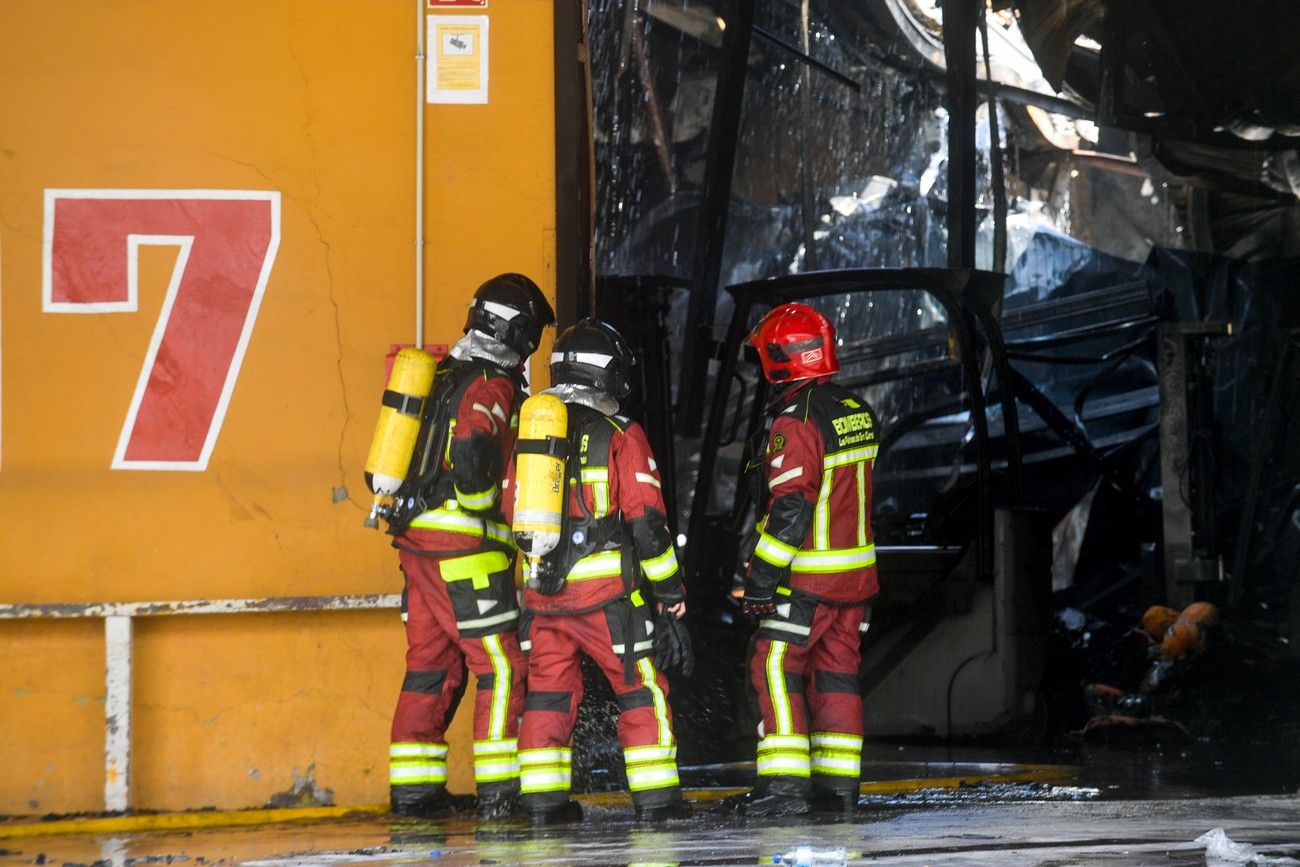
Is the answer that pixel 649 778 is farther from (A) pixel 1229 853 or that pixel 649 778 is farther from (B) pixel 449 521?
(A) pixel 1229 853

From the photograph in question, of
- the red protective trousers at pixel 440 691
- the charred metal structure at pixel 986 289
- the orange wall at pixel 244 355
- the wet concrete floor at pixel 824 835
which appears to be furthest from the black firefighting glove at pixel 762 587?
the charred metal structure at pixel 986 289

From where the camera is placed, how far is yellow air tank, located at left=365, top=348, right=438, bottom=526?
4484 mm

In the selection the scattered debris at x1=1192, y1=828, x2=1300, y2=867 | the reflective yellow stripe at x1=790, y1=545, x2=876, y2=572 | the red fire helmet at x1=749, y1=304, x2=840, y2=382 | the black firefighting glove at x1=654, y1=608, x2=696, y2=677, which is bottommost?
the scattered debris at x1=1192, y1=828, x2=1300, y2=867

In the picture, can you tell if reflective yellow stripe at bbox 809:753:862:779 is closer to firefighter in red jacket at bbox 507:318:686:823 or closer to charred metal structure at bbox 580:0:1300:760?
firefighter in red jacket at bbox 507:318:686:823

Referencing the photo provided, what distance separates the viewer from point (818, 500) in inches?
195

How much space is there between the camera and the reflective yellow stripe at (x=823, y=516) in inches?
194

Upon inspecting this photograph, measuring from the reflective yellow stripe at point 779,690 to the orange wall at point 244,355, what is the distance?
1136mm

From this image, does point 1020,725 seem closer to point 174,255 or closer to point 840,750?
point 840,750

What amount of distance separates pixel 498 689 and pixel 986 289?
351cm

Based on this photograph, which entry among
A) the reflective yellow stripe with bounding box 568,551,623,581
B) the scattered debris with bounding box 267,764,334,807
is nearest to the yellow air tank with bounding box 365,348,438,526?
the reflective yellow stripe with bounding box 568,551,623,581

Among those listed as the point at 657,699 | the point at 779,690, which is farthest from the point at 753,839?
the point at 779,690

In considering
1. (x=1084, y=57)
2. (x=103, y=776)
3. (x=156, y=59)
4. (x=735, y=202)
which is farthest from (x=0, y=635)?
(x=735, y=202)

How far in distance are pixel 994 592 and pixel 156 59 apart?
438 centimetres

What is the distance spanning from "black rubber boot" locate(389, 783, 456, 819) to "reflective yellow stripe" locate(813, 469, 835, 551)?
5.25 ft
